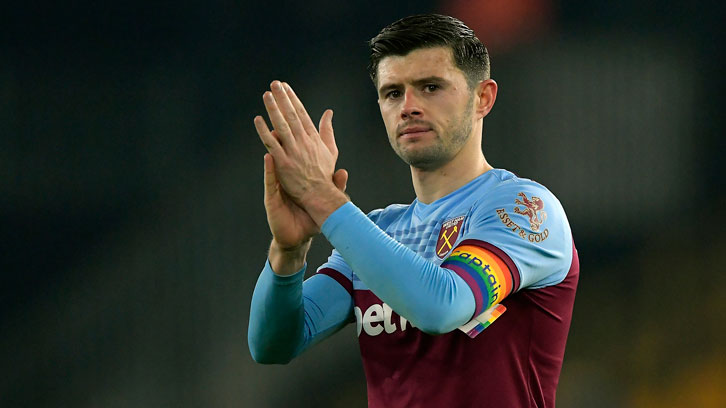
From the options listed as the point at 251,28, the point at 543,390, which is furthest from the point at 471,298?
the point at 251,28

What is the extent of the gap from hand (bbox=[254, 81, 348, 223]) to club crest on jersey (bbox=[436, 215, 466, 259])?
1.07 feet

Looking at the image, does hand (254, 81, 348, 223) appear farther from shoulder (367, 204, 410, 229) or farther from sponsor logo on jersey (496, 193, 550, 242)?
shoulder (367, 204, 410, 229)

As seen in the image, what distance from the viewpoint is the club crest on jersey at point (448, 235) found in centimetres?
173

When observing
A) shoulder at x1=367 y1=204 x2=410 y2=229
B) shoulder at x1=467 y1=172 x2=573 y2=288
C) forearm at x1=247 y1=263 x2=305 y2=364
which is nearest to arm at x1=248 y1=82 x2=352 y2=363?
forearm at x1=247 y1=263 x2=305 y2=364

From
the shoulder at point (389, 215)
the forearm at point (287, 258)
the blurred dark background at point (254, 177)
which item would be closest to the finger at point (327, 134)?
the forearm at point (287, 258)

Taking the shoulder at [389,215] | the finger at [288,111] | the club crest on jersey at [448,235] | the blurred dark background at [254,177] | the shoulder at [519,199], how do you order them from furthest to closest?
the blurred dark background at [254,177], the shoulder at [389,215], the club crest on jersey at [448,235], the shoulder at [519,199], the finger at [288,111]

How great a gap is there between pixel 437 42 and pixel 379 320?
650mm

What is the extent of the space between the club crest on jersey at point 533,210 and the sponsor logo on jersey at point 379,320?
0.34 metres

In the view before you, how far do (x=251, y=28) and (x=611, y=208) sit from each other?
170 cm

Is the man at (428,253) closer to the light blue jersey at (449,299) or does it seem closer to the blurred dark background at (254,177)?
the light blue jersey at (449,299)

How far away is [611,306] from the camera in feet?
11.0

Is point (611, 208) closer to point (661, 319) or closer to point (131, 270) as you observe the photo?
point (661, 319)

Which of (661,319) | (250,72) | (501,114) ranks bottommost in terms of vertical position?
(661,319)

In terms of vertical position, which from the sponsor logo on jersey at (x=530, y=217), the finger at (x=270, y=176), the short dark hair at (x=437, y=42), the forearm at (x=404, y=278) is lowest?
the forearm at (x=404, y=278)
